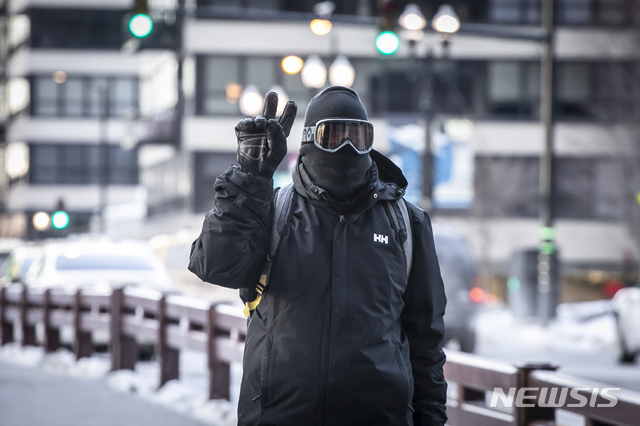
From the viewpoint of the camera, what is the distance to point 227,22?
144 feet

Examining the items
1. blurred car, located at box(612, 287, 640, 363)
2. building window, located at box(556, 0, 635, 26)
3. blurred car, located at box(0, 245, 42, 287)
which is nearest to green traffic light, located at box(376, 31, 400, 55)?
blurred car, located at box(612, 287, 640, 363)

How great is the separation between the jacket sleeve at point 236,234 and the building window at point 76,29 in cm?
5893

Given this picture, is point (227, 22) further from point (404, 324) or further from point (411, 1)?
point (404, 324)

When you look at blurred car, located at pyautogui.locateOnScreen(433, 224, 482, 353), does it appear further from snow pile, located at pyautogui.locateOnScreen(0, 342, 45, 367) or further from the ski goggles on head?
the ski goggles on head

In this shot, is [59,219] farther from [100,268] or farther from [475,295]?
[475,295]

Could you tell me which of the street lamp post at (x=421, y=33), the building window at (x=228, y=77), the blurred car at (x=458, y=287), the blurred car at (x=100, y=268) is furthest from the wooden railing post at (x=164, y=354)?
the building window at (x=228, y=77)

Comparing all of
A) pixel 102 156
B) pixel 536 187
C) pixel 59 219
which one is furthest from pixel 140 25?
pixel 102 156

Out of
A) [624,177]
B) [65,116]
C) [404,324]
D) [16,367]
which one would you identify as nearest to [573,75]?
[624,177]

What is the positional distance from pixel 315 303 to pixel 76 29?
60.1 m

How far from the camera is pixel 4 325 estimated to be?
16562 millimetres

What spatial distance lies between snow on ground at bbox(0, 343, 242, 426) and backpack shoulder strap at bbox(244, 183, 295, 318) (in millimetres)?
5048

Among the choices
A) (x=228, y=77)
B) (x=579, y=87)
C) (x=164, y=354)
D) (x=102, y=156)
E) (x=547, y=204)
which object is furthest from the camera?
(x=102, y=156)

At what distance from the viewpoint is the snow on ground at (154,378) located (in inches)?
357

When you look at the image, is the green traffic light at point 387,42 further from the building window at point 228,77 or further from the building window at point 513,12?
the building window at point 513,12
